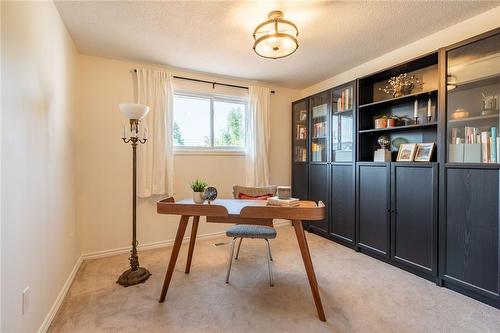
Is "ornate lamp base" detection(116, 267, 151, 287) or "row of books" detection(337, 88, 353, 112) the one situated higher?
"row of books" detection(337, 88, 353, 112)

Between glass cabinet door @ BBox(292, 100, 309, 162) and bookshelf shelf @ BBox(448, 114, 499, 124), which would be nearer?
bookshelf shelf @ BBox(448, 114, 499, 124)

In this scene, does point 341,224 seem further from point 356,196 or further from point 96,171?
point 96,171

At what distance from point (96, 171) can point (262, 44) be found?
2379 millimetres

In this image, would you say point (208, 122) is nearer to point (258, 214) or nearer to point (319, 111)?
point (319, 111)

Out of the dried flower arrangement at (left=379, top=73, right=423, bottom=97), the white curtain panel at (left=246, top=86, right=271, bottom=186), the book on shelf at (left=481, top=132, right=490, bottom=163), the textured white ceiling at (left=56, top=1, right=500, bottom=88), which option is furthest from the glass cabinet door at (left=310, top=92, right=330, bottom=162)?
the book on shelf at (left=481, top=132, right=490, bottom=163)

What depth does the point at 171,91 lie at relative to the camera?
3.19 metres

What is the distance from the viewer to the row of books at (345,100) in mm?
3115

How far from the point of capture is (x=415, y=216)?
7.78 feet

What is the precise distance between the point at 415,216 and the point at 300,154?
1998 millimetres

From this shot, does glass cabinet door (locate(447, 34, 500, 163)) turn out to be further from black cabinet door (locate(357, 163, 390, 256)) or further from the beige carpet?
the beige carpet

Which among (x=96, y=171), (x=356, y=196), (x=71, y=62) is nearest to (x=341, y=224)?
(x=356, y=196)

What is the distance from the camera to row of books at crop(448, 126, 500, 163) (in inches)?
74.0

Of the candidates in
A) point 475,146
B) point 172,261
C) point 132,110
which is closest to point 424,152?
point 475,146

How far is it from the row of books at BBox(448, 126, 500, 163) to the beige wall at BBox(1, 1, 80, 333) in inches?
124
